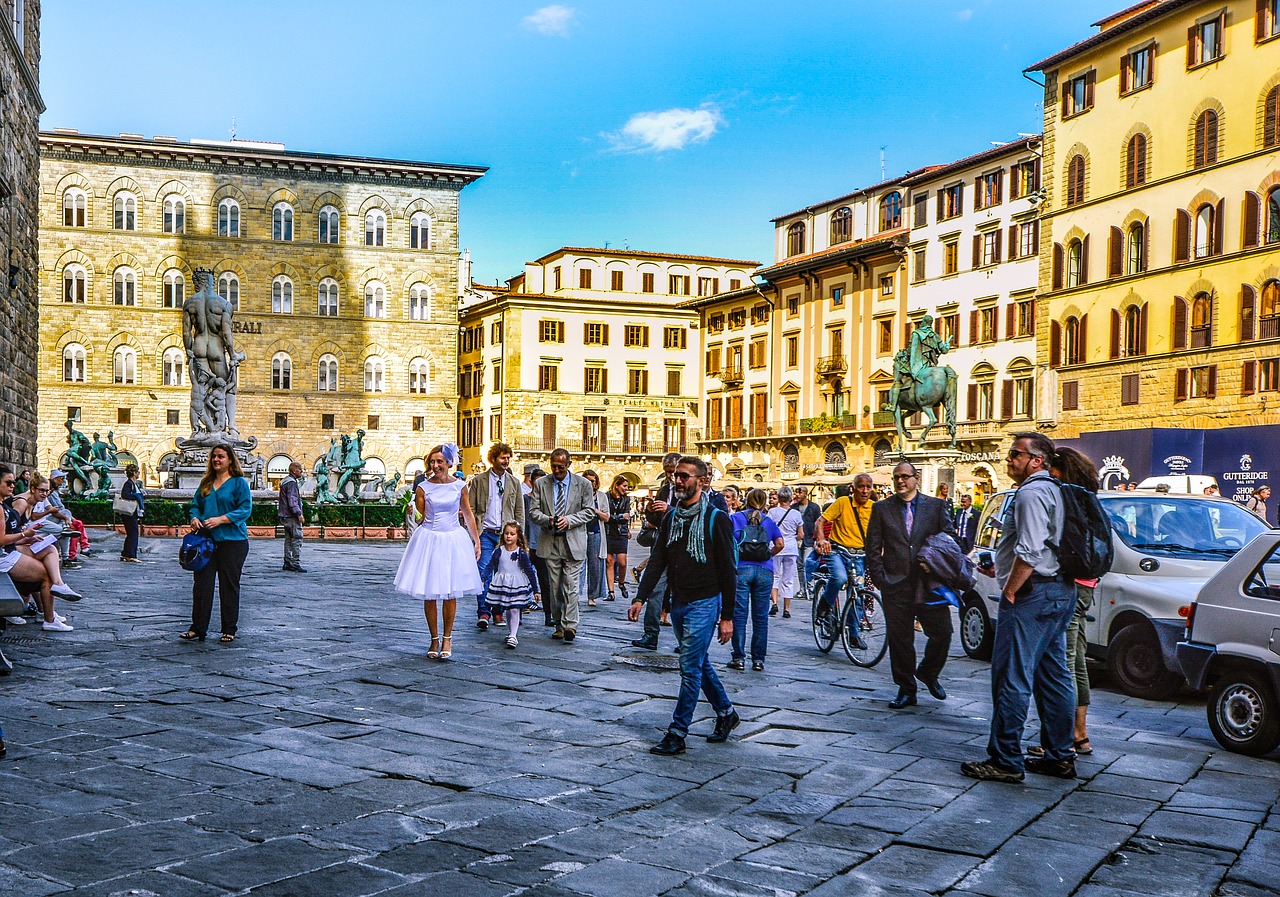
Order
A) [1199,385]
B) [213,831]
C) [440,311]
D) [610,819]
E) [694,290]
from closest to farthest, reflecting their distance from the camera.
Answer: [213,831] → [610,819] → [1199,385] → [440,311] → [694,290]

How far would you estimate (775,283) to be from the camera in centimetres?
6297

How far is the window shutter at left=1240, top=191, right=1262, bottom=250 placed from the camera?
35.8 meters

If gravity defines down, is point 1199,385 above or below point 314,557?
above

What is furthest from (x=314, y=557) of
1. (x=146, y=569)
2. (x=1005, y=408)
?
(x=1005, y=408)

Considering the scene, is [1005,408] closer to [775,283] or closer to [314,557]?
[775,283]

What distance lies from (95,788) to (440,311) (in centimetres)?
5701

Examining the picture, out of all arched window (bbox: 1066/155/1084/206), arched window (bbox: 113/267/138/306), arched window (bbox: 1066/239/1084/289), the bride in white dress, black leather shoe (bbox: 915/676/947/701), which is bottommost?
→ black leather shoe (bbox: 915/676/947/701)

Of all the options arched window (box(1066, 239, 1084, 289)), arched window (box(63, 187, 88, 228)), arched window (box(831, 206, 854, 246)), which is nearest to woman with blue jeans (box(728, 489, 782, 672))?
arched window (box(1066, 239, 1084, 289))

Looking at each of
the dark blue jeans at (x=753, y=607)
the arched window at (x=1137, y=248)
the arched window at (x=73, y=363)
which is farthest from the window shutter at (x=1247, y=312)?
the arched window at (x=73, y=363)

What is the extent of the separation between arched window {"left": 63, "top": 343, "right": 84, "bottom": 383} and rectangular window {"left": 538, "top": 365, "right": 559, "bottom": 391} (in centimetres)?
2320

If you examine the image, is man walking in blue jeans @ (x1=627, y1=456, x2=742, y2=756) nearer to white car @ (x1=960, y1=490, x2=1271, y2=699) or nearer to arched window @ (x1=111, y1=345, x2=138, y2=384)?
white car @ (x1=960, y1=490, x2=1271, y2=699)

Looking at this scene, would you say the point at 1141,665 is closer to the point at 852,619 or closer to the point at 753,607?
the point at 852,619

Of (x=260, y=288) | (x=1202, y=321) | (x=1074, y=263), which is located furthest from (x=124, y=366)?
(x=1202, y=321)

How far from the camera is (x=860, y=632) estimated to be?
35.6ft
